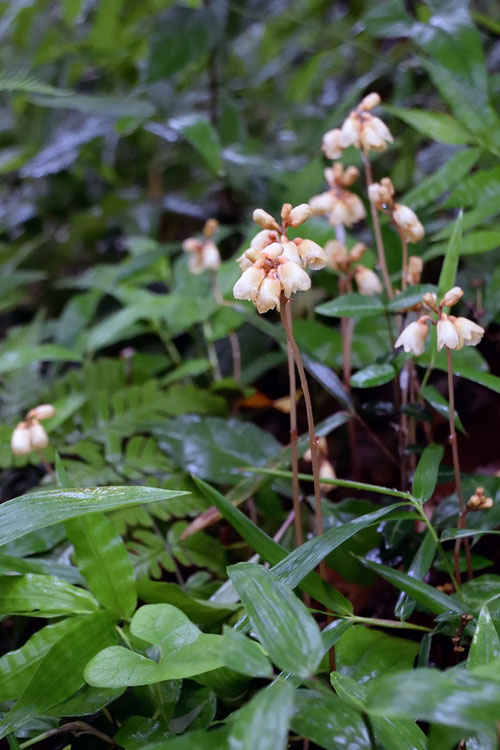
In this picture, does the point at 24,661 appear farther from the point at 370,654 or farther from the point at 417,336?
the point at 417,336

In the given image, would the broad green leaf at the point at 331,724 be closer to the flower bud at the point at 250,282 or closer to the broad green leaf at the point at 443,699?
the broad green leaf at the point at 443,699

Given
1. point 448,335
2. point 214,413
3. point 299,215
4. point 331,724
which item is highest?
point 299,215

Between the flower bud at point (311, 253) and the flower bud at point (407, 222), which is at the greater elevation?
the flower bud at point (311, 253)

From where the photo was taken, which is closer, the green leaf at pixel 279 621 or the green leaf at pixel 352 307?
the green leaf at pixel 279 621

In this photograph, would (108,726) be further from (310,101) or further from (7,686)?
(310,101)

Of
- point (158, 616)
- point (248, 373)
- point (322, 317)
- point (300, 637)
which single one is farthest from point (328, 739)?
point (322, 317)

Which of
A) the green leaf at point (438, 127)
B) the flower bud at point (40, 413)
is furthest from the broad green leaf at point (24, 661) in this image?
the green leaf at point (438, 127)

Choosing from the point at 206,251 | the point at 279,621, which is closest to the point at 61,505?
the point at 279,621
